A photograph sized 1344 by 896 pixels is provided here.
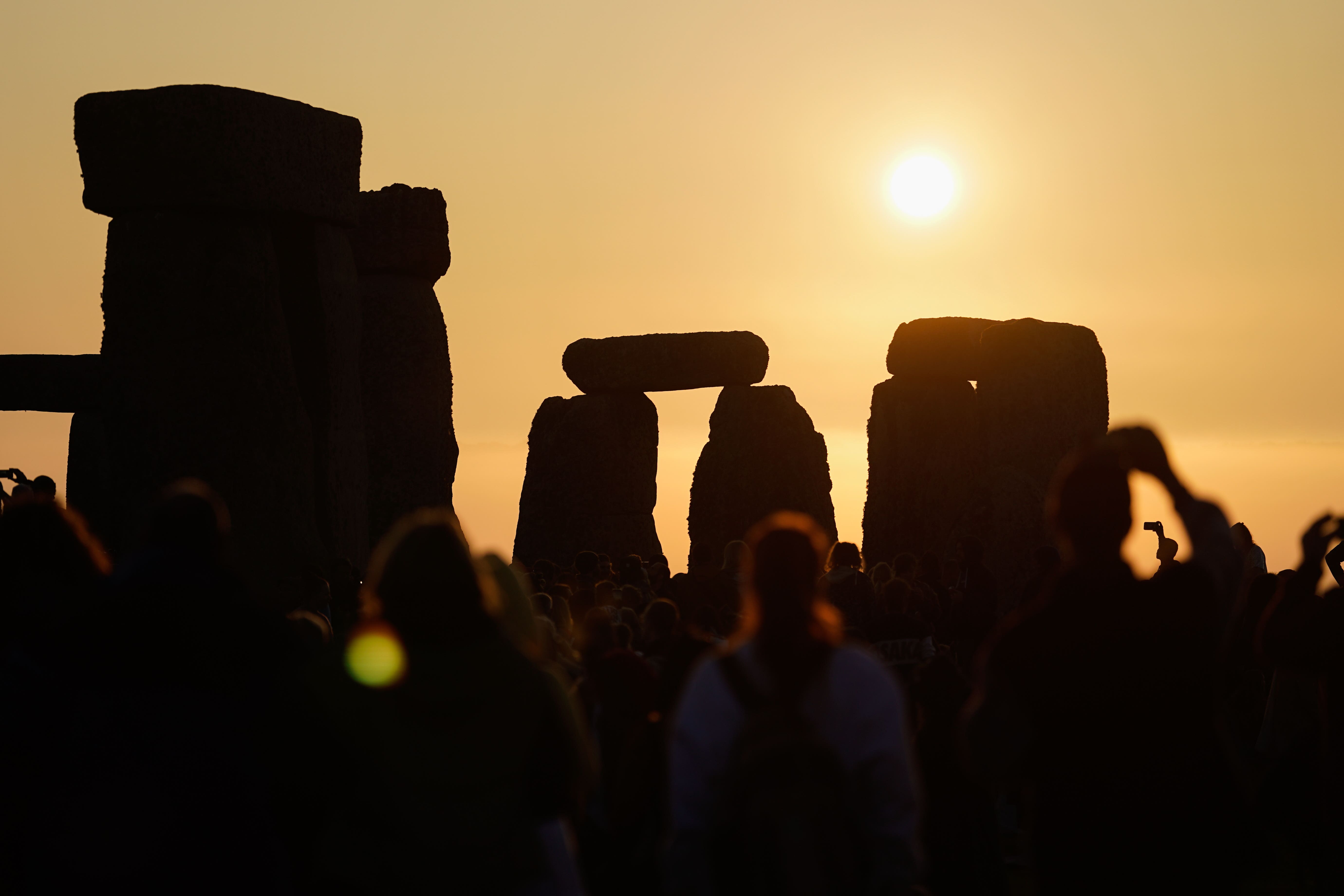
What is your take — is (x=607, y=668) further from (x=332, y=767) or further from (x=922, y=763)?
(x=332, y=767)

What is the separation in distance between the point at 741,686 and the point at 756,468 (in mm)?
16472

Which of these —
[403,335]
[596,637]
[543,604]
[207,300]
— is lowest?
[596,637]

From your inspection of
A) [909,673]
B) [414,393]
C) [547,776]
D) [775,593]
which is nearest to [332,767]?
[547,776]

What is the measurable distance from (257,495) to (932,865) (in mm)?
5923

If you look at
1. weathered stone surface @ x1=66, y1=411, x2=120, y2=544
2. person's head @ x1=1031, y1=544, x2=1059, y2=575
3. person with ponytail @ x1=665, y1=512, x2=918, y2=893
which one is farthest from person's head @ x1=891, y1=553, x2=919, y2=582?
weathered stone surface @ x1=66, y1=411, x2=120, y2=544

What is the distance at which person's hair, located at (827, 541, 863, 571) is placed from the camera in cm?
859

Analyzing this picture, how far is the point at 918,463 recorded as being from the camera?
2033cm

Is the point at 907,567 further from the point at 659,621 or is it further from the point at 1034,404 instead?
the point at 659,621

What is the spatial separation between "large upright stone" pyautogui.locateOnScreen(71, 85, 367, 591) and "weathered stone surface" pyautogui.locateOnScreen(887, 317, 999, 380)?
11797 mm

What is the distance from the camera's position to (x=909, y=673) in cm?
567

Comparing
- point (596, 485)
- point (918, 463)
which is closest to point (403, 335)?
point (596, 485)

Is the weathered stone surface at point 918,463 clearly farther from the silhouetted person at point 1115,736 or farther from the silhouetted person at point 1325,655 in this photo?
the silhouetted person at point 1115,736

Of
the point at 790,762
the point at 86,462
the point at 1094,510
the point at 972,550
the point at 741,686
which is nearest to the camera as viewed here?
the point at 790,762

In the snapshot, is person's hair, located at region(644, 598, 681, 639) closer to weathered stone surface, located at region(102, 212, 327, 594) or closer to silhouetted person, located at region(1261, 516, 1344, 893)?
silhouetted person, located at region(1261, 516, 1344, 893)
